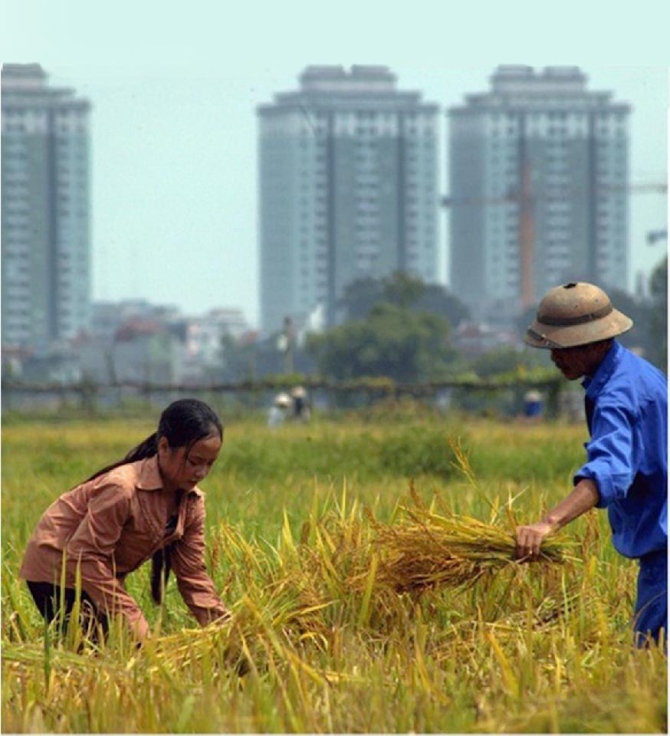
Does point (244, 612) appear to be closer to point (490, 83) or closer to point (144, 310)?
point (490, 83)

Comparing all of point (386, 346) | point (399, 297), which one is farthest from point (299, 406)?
point (399, 297)

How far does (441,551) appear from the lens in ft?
18.2

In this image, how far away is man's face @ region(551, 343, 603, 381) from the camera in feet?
17.0

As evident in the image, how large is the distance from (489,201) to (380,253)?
21.2 feet

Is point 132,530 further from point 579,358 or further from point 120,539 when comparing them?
point 579,358

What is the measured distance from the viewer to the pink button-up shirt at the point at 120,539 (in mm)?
5539

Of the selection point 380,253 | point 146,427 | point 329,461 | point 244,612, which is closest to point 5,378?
point 146,427

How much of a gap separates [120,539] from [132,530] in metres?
0.06

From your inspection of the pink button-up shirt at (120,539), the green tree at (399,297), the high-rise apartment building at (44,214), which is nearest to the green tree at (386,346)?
the green tree at (399,297)

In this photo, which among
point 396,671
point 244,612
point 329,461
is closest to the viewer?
point 396,671

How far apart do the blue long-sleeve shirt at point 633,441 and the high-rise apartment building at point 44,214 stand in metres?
105

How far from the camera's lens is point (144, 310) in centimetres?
15438

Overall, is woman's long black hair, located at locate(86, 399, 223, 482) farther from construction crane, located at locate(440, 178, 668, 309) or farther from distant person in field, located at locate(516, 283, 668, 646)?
construction crane, located at locate(440, 178, 668, 309)

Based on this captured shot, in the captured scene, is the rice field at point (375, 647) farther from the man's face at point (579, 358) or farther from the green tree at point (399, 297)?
the green tree at point (399, 297)
